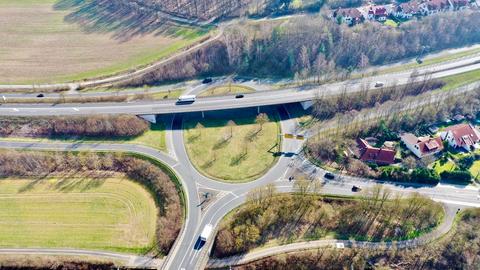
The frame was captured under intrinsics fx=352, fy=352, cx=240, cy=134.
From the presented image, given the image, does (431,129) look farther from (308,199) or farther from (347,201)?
(308,199)

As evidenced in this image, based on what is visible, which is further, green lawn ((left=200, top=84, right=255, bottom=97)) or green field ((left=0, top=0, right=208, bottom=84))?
green field ((left=0, top=0, right=208, bottom=84))

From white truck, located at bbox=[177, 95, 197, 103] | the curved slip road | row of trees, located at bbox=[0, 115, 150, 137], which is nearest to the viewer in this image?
the curved slip road

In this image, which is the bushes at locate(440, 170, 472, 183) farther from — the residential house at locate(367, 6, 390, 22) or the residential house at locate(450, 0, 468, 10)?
the residential house at locate(450, 0, 468, 10)

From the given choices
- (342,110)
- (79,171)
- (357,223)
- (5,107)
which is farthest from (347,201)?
(5,107)

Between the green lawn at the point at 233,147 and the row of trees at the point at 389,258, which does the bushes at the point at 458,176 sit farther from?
the green lawn at the point at 233,147

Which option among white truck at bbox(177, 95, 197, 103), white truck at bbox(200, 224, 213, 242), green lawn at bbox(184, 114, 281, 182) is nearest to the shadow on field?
white truck at bbox(177, 95, 197, 103)

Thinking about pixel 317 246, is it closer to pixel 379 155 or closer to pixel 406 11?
pixel 379 155
